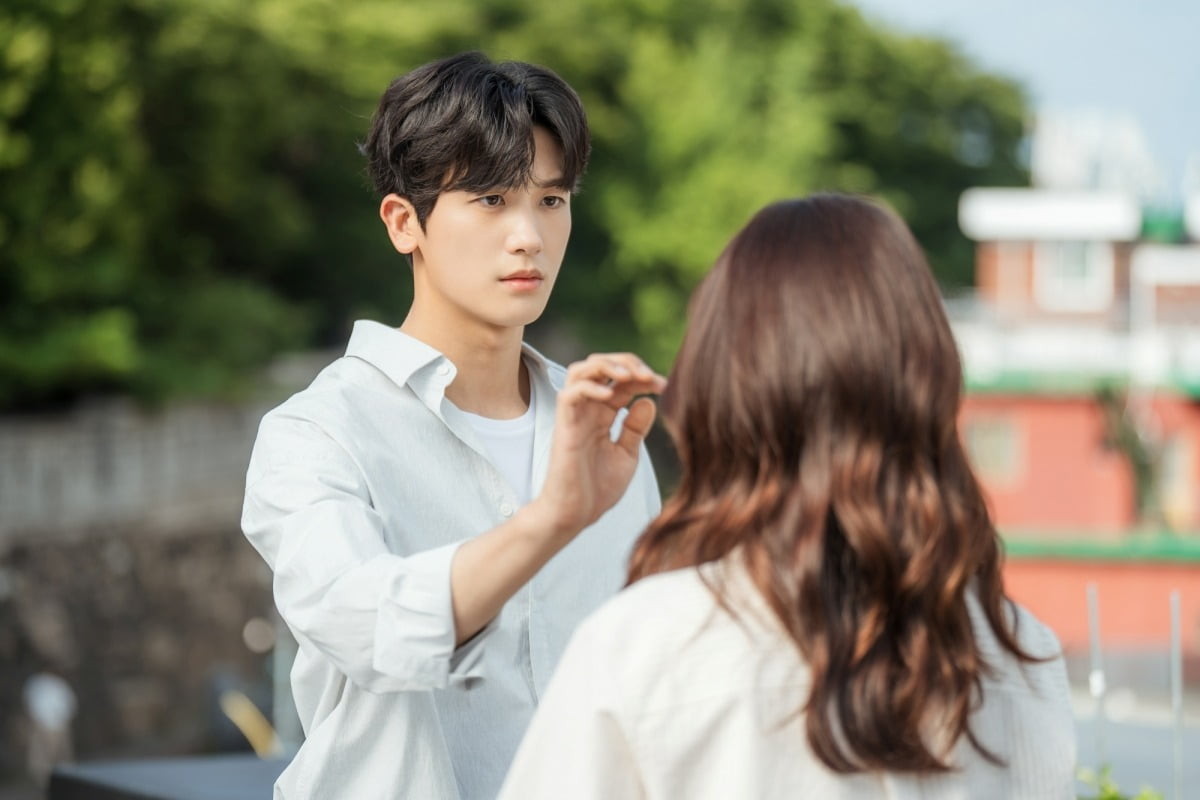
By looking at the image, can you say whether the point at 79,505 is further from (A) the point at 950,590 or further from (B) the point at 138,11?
(A) the point at 950,590

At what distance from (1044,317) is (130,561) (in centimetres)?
1339

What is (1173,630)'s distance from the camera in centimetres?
270

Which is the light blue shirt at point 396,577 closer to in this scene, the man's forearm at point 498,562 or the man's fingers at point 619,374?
the man's forearm at point 498,562

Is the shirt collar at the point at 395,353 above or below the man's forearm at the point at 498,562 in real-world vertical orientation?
above

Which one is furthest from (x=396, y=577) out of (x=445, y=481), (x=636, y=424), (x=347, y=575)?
(x=445, y=481)

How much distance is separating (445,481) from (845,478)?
0.67 metres

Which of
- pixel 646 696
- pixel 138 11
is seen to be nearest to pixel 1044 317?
pixel 138 11

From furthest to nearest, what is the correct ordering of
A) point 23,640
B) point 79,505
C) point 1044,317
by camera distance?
point 1044,317
point 79,505
point 23,640

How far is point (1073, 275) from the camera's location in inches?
996

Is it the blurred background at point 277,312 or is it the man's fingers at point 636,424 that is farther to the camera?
the blurred background at point 277,312

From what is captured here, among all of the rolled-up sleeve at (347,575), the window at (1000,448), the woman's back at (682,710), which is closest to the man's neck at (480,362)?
the rolled-up sleeve at (347,575)

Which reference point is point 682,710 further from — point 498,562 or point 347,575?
point 347,575

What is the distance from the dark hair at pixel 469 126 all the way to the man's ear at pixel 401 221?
13 mm

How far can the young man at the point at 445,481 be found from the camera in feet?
5.05
